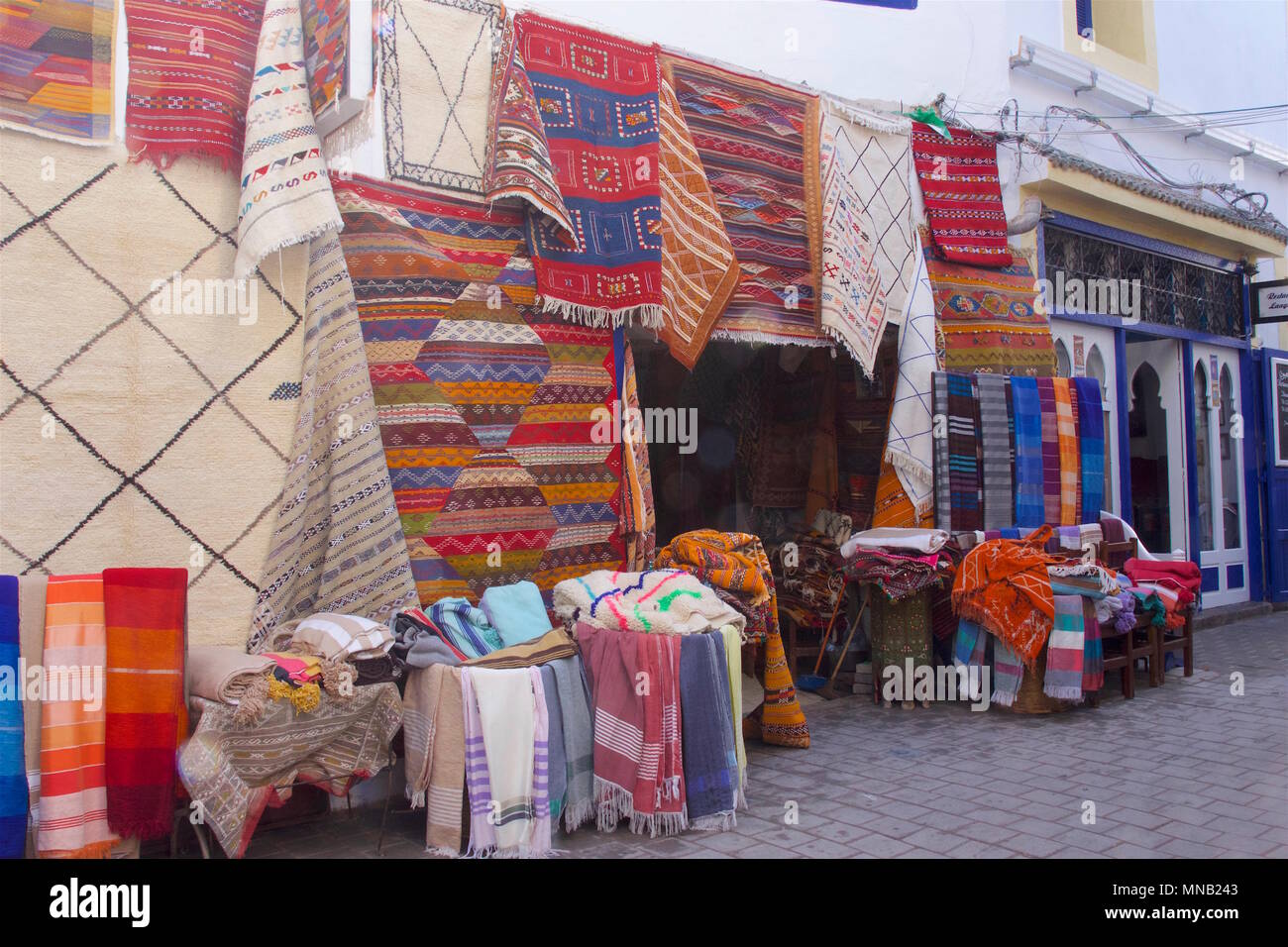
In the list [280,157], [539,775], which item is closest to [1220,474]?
[539,775]

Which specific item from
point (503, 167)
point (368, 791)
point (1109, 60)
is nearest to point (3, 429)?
point (368, 791)

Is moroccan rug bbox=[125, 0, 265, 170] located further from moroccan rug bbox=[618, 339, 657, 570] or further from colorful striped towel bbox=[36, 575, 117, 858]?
moroccan rug bbox=[618, 339, 657, 570]

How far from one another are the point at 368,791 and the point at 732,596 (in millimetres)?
1978

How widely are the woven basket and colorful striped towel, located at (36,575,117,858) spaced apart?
511 cm

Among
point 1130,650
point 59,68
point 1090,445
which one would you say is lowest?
point 1130,650

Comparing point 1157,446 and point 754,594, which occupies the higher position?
point 1157,446

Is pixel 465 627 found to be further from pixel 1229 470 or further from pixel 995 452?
pixel 1229 470

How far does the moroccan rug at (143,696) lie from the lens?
3.34 m

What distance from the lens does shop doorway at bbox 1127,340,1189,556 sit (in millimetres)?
9844

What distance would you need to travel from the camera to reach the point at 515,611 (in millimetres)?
4441

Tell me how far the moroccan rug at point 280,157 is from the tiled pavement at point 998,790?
8.32 feet

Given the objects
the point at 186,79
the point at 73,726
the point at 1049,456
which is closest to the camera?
the point at 73,726

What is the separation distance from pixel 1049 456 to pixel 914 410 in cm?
125

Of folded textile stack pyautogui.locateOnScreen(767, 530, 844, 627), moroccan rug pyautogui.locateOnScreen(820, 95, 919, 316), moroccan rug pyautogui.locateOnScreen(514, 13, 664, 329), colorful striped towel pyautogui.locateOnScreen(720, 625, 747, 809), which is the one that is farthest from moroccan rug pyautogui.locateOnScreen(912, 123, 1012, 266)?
colorful striped towel pyautogui.locateOnScreen(720, 625, 747, 809)
